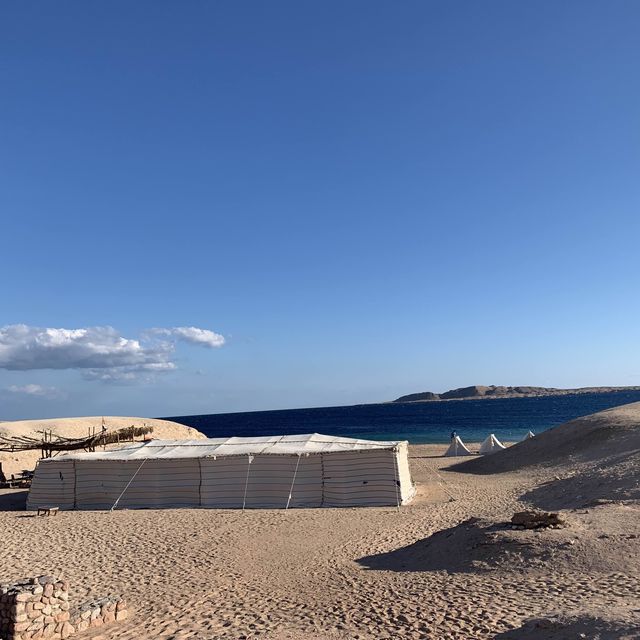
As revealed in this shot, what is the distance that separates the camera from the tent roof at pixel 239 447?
69.6 feet

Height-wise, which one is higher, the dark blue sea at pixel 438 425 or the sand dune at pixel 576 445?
the sand dune at pixel 576 445

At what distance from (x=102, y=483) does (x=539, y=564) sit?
16.6 m

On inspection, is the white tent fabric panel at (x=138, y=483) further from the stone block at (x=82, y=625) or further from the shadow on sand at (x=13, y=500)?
the stone block at (x=82, y=625)

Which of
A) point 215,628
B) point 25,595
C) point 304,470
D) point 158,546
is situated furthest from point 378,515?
point 25,595

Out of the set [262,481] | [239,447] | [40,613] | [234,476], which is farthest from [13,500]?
[40,613]

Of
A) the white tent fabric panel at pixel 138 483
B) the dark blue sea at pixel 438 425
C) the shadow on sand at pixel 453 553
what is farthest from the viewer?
the dark blue sea at pixel 438 425

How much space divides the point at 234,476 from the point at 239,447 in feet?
4.57

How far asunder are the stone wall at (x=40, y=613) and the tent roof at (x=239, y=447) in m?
11.5

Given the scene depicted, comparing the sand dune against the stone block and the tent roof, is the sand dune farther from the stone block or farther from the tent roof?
the stone block

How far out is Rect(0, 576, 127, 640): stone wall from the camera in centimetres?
895

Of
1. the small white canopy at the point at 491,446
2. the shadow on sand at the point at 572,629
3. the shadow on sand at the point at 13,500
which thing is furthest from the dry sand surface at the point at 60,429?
the shadow on sand at the point at 572,629

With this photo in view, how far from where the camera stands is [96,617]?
998 cm

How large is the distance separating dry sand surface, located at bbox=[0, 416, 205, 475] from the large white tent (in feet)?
54.3

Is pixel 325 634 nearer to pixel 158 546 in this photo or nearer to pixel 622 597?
pixel 622 597
